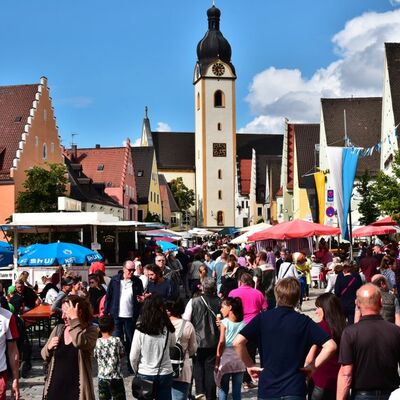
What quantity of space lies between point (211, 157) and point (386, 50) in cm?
5506

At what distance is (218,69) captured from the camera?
106m

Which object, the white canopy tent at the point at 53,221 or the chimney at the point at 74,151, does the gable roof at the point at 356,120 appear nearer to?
the chimney at the point at 74,151

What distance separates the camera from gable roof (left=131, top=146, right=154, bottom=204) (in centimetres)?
8406

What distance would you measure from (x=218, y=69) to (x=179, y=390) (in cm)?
9920

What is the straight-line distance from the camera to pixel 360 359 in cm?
610

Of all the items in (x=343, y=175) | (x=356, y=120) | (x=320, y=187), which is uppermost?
(x=356, y=120)

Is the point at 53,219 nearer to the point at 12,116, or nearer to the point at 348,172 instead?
the point at 348,172

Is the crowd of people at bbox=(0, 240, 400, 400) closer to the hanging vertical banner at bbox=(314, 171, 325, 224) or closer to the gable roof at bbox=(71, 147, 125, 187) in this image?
the hanging vertical banner at bbox=(314, 171, 325, 224)

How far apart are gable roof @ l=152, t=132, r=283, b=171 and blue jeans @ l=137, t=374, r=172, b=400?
118 metres

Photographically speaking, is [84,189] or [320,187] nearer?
[320,187]

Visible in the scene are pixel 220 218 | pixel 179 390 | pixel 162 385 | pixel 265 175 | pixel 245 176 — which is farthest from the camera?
pixel 245 176

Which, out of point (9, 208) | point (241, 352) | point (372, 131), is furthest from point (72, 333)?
point (372, 131)

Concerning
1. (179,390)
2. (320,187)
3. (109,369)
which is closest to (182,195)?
(320,187)

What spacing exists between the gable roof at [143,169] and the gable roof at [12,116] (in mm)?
30584
